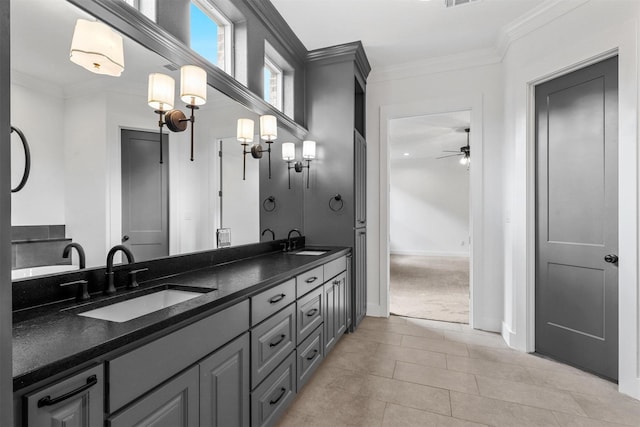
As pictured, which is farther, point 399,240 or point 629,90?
point 399,240

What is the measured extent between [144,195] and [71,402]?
1067 mm

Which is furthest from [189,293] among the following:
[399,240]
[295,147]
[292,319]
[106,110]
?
[399,240]

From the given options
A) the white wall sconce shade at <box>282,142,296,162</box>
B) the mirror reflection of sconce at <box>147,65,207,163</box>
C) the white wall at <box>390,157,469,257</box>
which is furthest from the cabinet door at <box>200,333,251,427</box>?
the white wall at <box>390,157,469,257</box>

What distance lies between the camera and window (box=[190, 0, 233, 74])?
81.3 inches

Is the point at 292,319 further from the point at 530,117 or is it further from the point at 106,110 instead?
the point at 530,117

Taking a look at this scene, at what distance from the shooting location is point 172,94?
67.2 inches

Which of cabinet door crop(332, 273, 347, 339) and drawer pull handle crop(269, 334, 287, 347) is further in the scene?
cabinet door crop(332, 273, 347, 339)

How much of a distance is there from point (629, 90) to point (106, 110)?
3223 millimetres

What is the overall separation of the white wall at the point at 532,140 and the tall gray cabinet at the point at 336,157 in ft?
4.94

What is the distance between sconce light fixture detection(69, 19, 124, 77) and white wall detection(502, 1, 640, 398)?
3134 millimetres

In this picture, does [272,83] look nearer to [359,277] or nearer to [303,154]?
[303,154]

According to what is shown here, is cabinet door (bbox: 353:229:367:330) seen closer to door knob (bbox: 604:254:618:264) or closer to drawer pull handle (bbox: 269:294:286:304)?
drawer pull handle (bbox: 269:294:286:304)

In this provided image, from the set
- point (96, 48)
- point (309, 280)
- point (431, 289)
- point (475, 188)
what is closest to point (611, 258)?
point (475, 188)

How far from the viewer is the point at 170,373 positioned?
1068 mm
